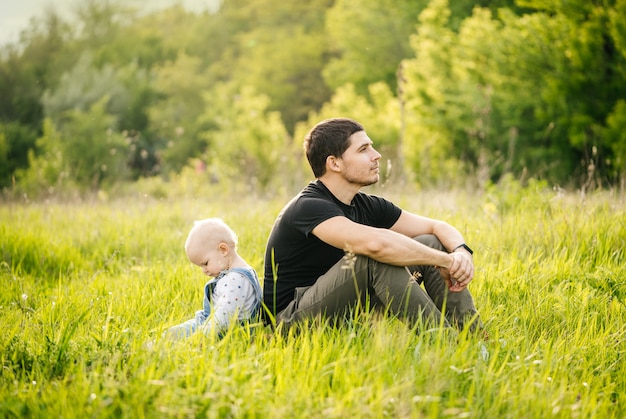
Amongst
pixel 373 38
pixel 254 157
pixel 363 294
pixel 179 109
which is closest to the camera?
pixel 363 294

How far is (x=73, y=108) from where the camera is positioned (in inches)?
1016

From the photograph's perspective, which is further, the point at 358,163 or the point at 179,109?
the point at 179,109

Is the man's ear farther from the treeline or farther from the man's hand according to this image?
the treeline

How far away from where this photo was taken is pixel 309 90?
3434cm

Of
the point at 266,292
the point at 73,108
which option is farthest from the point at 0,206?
the point at 73,108

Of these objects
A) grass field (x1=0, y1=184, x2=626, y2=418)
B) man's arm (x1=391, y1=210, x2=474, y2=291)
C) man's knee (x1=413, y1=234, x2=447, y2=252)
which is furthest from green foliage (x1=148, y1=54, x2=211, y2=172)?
man's knee (x1=413, y1=234, x2=447, y2=252)

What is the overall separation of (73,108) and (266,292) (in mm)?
24608

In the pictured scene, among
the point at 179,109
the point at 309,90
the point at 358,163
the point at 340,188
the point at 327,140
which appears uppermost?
the point at 309,90

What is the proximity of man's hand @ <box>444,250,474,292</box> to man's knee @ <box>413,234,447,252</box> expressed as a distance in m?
0.26

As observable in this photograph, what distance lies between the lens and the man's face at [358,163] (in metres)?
3.63

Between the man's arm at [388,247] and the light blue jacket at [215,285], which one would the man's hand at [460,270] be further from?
the light blue jacket at [215,285]

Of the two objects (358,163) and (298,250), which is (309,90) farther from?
(298,250)

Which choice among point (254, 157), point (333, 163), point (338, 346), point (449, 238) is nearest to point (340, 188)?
point (333, 163)

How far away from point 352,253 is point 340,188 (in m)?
0.66
